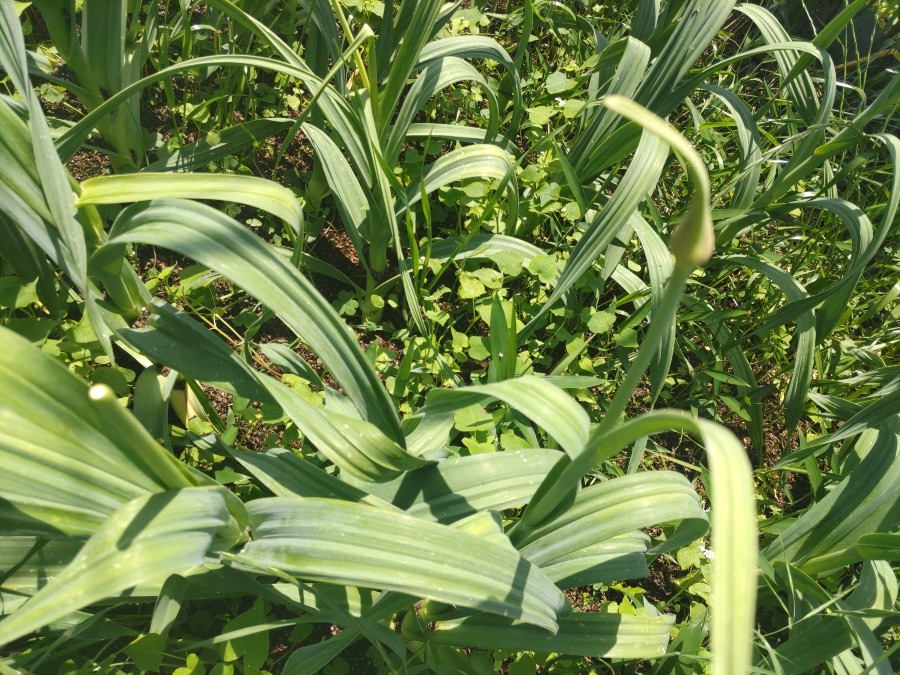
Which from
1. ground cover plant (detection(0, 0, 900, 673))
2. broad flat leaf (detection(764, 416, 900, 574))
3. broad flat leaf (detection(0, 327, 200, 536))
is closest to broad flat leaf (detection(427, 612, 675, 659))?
ground cover plant (detection(0, 0, 900, 673))

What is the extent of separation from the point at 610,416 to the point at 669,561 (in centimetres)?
98

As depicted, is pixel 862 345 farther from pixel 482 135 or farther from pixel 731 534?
pixel 731 534

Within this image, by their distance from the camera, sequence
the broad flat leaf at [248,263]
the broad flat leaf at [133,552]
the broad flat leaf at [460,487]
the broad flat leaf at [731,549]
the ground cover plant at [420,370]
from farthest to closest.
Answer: the broad flat leaf at [460,487]
the broad flat leaf at [248,263]
the ground cover plant at [420,370]
the broad flat leaf at [133,552]
the broad flat leaf at [731,549]

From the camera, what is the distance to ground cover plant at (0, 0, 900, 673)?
0.68 metres

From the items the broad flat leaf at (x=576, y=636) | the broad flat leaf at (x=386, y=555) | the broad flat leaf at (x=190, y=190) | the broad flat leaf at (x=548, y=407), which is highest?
the broad flat leaf at (x=190, y=190)

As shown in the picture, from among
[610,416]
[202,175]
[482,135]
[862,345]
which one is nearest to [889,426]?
[862,345]

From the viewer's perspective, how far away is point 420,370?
1.31 m

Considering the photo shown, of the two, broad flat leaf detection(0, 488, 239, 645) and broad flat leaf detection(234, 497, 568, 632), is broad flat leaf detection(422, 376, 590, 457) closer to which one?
broad flat leaf detection(234, 497, 568, 632)

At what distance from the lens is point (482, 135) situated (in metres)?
1.61

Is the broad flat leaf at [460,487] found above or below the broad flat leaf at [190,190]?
below

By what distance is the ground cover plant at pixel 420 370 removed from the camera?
677 mm

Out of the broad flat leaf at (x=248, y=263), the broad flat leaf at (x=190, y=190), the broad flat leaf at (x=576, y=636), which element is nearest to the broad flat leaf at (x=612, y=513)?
the broad flat leaf at (x=576, y=636)

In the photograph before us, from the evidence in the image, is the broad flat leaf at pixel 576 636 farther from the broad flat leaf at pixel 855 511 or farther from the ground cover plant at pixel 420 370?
the broad flat leaf at pixel 855 511

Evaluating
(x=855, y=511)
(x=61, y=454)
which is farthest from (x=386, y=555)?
(x=855, y=511)
